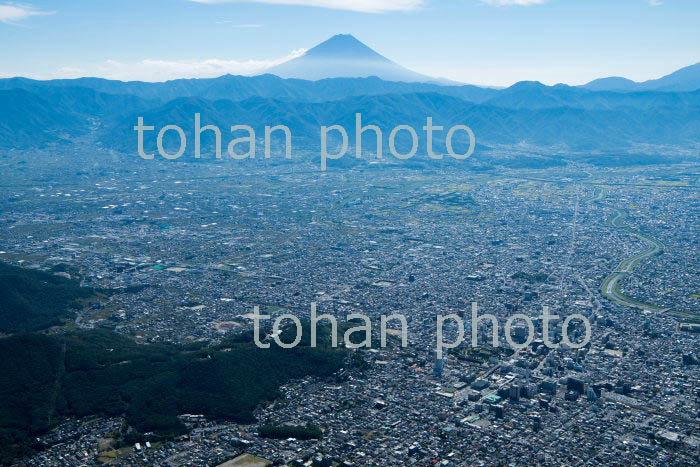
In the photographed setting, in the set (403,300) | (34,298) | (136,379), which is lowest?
(136,379)

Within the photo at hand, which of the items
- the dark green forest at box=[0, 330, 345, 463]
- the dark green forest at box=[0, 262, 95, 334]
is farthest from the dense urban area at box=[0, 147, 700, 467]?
the dark green forest at box=[0, 262, 95, 334]

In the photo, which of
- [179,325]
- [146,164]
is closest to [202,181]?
[146,164]

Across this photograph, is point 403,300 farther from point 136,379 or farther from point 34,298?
point 34,298

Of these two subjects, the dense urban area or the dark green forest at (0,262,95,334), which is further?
the dark green forest at (0,262,95,334)

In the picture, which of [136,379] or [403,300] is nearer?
[136,379]

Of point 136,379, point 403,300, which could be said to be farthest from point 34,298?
point 403,300

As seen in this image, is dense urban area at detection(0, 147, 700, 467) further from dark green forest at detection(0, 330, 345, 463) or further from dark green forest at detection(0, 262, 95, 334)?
dark green forest at detection(0, 262, 95, 334)

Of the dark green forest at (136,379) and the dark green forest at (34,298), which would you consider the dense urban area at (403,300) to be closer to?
the dark green forest at (136,379)

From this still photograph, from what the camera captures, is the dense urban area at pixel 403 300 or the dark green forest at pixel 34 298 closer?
the dense urban area at pixel 403 300

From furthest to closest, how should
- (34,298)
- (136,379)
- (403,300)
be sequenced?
(403,300), (34,298), (136,379)

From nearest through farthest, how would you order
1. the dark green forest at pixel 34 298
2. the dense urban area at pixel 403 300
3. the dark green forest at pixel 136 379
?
the dense urban area at pixel 403 300, the dark green forest at pixel 136 379, the dark green forest at pixel 34 298

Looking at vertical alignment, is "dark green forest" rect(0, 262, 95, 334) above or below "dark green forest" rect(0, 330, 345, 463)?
above

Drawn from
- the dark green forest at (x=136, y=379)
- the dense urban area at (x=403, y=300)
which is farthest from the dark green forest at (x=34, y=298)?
the dark green forest at (x=136, y=379)
